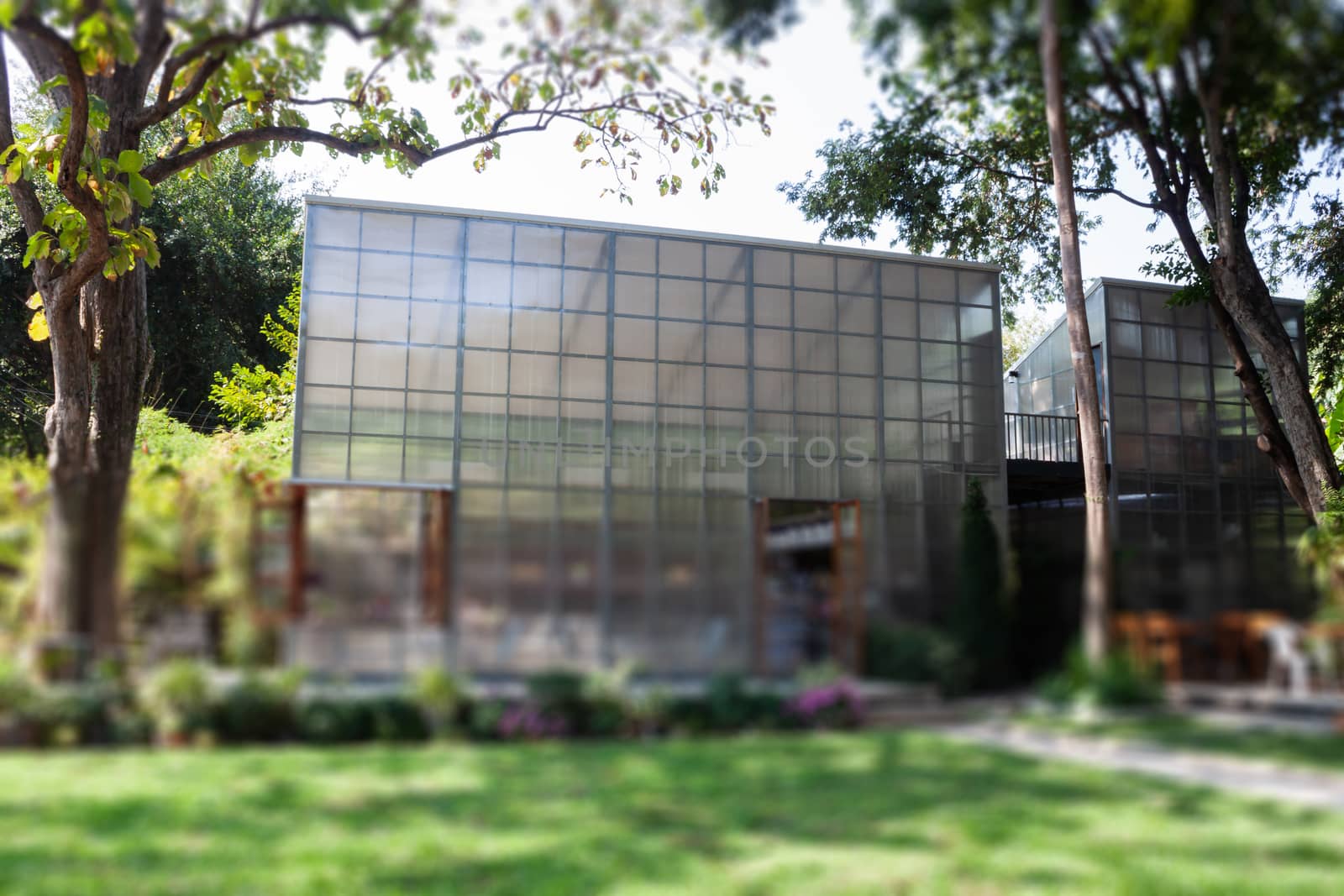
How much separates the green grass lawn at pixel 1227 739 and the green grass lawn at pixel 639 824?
222 millimetres

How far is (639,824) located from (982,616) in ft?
5.24

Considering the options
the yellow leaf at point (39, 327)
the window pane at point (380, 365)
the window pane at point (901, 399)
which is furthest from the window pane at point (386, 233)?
the window pane at point (901, 399)

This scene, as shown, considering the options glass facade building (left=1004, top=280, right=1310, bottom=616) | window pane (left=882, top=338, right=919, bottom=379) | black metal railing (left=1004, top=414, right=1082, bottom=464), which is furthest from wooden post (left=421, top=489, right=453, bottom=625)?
black metal railing (left=1004, top=414, right=1082, bottom=464)

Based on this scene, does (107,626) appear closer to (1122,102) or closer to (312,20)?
(312,20)

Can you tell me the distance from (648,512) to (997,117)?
354 centimetres

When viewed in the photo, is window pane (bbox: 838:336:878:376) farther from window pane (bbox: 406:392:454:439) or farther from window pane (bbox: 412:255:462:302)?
window pane (bbox: 406:392:454:439)

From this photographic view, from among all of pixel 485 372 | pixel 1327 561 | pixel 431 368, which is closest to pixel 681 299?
pixel 485 372

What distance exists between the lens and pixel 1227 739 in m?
3.87

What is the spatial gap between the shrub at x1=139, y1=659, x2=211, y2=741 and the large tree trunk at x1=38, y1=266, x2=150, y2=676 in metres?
0.19

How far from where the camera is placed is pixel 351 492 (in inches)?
169

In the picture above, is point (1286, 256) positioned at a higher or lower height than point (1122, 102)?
higher

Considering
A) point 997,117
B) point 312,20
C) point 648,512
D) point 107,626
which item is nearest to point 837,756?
point 648,512

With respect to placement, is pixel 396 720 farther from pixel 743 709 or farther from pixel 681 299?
pixel 681 299

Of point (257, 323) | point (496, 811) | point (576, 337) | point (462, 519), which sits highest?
point (257, 323)
